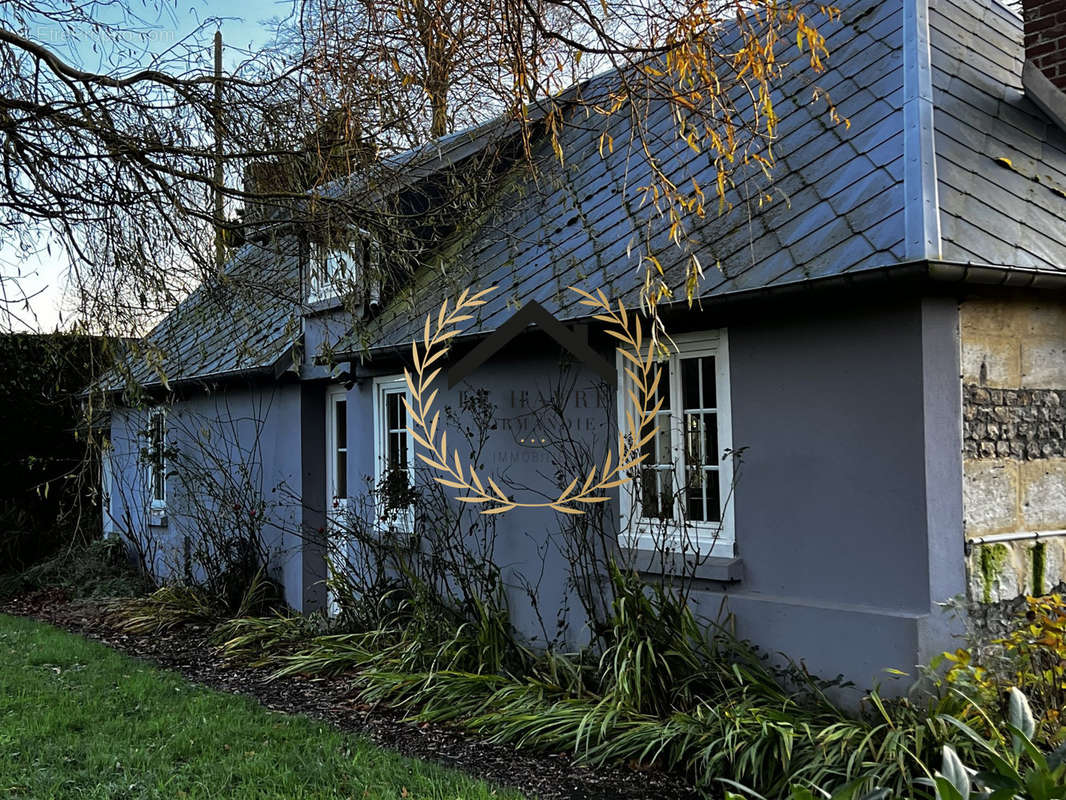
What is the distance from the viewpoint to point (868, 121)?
6.87 metres

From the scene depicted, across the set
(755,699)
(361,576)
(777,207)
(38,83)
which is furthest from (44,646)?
(777,207)

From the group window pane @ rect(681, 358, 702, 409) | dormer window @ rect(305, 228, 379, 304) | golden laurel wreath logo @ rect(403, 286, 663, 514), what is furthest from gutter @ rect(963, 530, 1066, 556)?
dormer window @ rect(305, 228, 379, 304)

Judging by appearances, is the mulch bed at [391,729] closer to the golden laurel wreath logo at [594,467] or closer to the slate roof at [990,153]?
the golden laurel wreath logo at [594,467]

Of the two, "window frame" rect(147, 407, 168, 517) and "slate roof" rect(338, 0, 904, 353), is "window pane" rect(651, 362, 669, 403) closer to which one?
"slate roof" rect(338, 0, 904, 353)

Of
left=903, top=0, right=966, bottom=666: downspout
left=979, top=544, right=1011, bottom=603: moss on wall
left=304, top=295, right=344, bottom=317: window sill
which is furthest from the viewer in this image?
left=304, top=295, right=344, bottom=317: window sill

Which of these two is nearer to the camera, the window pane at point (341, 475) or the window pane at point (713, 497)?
the window pane at point (713, 497)

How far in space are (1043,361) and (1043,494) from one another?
82 centimetres

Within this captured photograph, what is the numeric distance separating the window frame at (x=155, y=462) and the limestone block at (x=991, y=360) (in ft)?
31.9

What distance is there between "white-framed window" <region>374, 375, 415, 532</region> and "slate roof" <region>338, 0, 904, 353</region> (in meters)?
0.71

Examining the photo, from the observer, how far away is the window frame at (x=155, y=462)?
13250 mm

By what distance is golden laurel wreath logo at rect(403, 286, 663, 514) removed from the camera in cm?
732

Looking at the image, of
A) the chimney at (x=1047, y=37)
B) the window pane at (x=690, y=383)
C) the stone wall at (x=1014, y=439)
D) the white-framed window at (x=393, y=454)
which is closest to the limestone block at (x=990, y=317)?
the stone wall at (x=1014, y=439)

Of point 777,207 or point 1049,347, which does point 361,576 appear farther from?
point 1049,347

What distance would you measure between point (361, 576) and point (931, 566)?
17.9 ft
